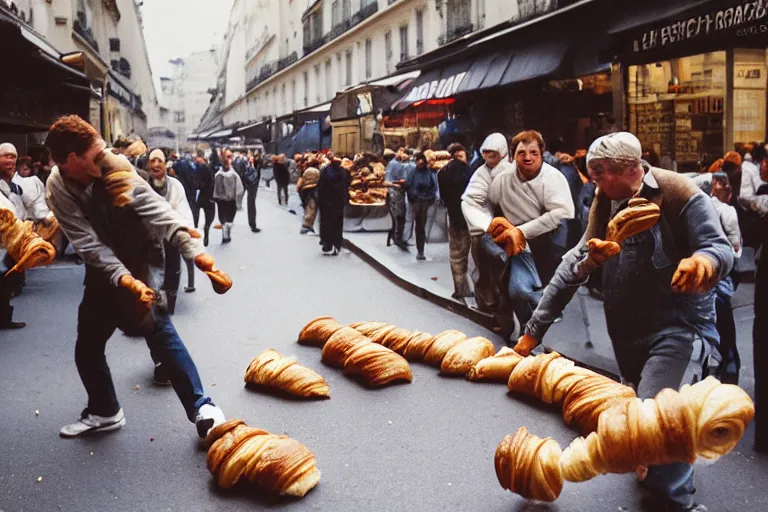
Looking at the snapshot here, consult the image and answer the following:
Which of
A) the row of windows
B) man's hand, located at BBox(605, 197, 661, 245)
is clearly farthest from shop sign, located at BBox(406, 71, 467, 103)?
man's hand, located at BBox(605, 197, 661, 245)

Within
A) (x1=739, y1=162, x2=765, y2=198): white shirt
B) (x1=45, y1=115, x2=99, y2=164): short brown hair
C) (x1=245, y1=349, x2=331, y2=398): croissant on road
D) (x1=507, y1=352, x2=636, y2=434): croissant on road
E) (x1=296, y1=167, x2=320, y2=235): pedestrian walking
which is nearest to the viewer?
(x1=45, y1=115, x2=99, y2=164): short brown hair

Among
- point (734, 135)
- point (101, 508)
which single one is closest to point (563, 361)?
point (101, 508)

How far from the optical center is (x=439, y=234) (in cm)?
1669

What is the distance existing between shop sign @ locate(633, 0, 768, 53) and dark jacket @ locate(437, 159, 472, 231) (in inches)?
139

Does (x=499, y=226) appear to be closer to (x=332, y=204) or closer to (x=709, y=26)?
(x=709, y=26)

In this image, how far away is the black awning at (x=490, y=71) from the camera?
1391 centimetres

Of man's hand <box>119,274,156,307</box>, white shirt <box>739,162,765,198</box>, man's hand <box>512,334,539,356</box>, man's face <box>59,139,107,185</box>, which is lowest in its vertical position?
man's hand <box>512,334,539,356</box>

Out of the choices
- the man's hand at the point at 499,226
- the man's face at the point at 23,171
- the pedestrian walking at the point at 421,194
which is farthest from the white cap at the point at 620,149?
the pedestrian walking at the point at 421,194

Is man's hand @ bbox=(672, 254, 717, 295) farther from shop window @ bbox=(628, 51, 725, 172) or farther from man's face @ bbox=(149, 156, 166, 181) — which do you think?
shop window @ bbox=(628, 51, 725, 172)

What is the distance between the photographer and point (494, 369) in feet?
21.3

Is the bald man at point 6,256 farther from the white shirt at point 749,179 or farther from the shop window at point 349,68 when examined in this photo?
the shop window at point 349,68

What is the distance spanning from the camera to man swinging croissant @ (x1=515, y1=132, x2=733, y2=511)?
364 cm

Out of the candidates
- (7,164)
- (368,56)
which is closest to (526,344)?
(7,164)

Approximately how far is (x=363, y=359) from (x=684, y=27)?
747cm
